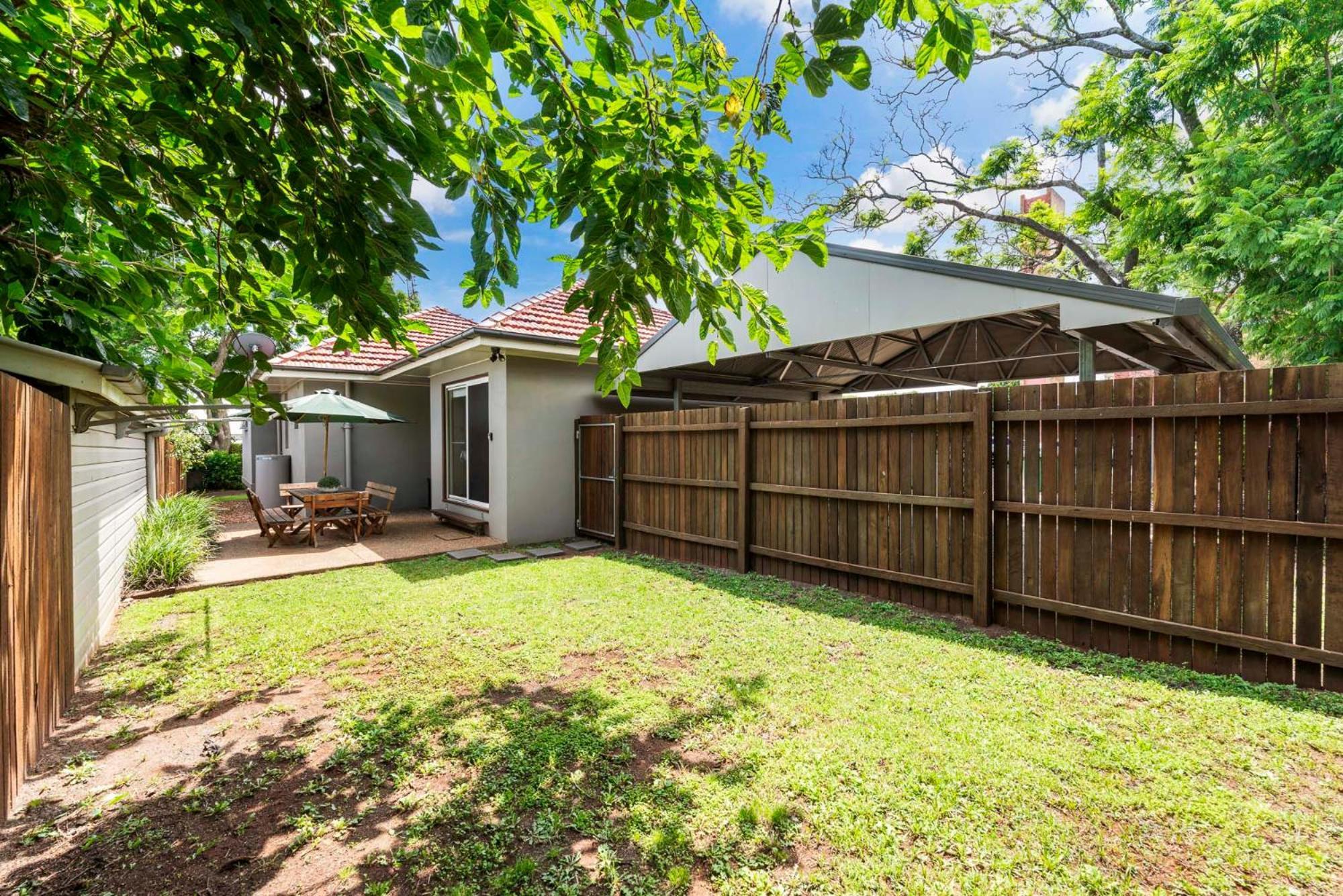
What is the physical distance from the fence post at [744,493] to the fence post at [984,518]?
2.68 metres

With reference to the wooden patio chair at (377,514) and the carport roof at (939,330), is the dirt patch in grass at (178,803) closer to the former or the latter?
the carport roof at (939,330)

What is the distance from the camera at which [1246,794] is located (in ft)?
8.00

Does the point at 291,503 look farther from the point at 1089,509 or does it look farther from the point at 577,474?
the point at 1089,509

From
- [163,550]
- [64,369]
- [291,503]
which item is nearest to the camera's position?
[64,369]

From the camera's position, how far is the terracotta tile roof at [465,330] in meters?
9.12

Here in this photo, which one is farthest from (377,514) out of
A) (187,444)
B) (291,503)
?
(187,444)

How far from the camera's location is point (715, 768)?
275 cm

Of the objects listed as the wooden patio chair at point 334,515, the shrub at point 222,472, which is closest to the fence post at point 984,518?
the wooden patio chair at point 334,515

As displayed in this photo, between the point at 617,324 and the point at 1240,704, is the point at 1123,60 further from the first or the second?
the point at 617,324

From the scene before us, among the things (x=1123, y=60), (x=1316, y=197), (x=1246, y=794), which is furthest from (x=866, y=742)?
(x=1123, y=60)

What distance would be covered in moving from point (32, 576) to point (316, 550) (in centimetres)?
618

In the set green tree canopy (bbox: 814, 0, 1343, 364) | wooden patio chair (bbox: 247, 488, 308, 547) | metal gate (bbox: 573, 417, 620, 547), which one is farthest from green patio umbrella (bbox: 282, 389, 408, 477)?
green tree canopy (bbox: 814, 0, 1343, 364)

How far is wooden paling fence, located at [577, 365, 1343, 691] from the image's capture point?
11.2ft

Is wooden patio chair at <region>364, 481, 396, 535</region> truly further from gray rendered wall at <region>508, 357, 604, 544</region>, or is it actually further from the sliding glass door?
gray rendered wall at <region>508, 357, 604, 544</region>
